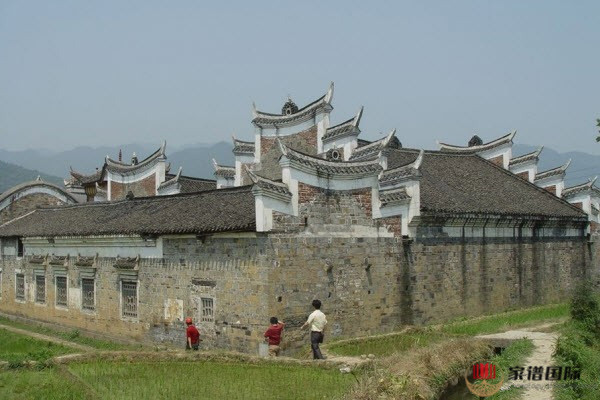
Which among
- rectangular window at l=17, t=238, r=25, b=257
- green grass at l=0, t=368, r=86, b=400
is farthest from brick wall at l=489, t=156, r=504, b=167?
green grass at l=0, t=368, r=86, b=400

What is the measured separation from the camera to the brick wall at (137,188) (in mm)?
30841

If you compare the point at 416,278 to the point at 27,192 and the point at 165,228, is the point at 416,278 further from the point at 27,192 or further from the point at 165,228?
the point at 27,192

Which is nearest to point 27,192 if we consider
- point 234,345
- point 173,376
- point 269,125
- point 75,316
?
point 75,316

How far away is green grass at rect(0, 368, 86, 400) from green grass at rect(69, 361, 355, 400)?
40 cm

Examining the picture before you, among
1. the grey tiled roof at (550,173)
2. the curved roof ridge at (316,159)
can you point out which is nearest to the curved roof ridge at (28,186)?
the curved roof ridge at (316,159)

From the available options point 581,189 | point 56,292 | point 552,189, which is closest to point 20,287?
point 56,292

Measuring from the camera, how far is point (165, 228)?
60.2ft

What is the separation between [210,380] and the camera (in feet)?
40.3

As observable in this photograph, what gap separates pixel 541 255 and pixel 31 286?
19.3 meters

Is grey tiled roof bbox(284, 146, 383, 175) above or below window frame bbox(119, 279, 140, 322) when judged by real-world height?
above

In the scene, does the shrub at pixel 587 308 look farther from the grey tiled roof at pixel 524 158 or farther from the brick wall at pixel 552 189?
the grey tiled roof at pixel 524 158

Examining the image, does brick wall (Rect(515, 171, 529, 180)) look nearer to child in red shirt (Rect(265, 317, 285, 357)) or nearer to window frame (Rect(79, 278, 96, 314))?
child in red shirt (Rect(265, 317, 285, 357))

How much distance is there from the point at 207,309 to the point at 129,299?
380cm

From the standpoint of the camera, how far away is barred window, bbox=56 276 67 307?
23109mm
